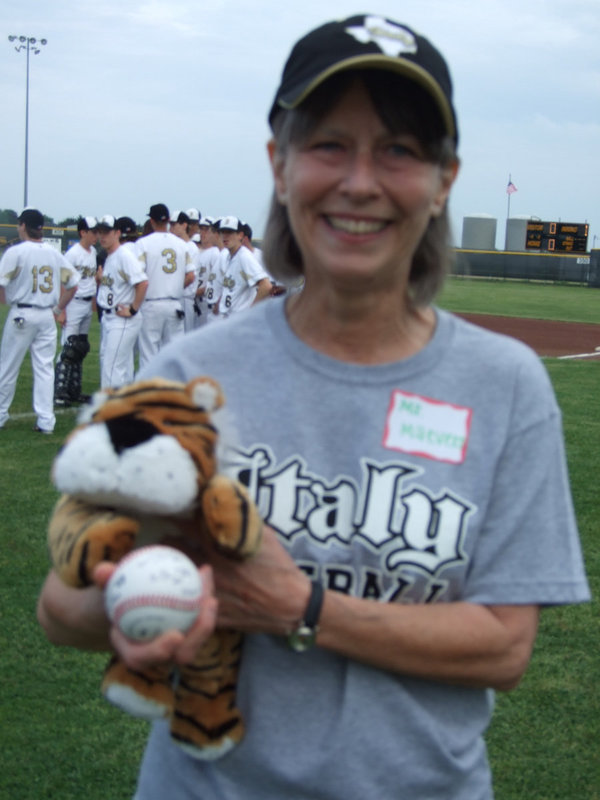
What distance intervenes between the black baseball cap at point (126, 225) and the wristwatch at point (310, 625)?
43.7 ft

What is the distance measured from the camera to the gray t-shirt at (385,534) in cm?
157

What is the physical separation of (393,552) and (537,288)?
44151mm

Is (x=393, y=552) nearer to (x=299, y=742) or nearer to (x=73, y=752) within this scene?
(x=299, y=742)

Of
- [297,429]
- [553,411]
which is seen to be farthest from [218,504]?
[553,411]

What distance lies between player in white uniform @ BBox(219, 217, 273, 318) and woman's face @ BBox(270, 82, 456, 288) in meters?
11.3

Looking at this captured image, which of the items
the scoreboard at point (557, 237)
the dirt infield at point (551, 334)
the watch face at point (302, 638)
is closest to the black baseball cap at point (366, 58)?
the watch face at point (302, 638)

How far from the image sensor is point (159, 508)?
145cm

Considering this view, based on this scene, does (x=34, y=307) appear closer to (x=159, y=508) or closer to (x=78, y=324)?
(x=78, y=324)

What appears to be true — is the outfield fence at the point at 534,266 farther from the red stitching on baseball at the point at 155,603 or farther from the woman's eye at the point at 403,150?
the red stitching on baseball at the point at 155,603

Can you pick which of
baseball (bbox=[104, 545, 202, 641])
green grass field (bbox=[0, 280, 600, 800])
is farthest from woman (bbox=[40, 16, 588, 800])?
green grass field (bbox=[0, 280, 600, 800])

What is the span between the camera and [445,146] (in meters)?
1.66

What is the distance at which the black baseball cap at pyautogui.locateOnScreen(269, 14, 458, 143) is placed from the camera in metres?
1.55

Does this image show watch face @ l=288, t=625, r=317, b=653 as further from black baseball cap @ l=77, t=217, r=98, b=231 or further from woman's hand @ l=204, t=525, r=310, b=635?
black baseball cap @ l=77, t=217, r=98, b=231

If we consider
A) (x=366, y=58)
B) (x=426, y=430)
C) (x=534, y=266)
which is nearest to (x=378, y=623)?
(x=426, y=430)
